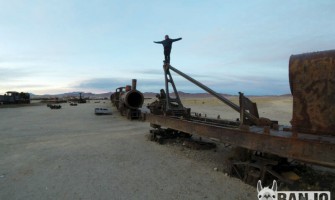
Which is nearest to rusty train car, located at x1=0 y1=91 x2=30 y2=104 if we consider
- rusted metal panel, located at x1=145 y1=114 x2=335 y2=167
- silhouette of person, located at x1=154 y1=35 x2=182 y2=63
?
silhouette of person, located at x1=154 y1=35 x2=182 y2=63

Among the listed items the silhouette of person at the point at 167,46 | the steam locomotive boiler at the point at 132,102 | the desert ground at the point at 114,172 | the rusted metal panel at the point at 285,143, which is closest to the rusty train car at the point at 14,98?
the steam locomotive boiler at the point at 132,102

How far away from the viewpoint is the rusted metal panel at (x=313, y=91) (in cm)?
400

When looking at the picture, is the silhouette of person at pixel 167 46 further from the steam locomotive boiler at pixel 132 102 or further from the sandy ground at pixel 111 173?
the steam locomotive boiler at pixel 132 102

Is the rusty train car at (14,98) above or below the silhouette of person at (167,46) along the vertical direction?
below

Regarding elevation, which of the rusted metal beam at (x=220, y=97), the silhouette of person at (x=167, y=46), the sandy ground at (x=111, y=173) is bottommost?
the sandy ground at (x=111, y=173)

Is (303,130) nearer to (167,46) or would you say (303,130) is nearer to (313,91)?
(313,91)

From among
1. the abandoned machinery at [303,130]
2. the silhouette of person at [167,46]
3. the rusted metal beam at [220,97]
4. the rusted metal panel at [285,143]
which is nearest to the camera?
the rusted metal panel at [285,143]

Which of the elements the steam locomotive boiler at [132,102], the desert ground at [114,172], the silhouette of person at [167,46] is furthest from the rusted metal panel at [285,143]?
the steam locomotive boiler at [132,102]

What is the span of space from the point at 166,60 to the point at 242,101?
393 cm

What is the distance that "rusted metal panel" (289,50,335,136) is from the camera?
4003 millimetres

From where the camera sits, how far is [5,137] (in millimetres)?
10367

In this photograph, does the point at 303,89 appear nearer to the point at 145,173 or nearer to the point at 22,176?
the point at 145,173

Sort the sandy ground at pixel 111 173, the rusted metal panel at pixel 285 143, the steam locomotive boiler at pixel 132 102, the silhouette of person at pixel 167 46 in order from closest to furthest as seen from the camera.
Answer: the rusted metal panel at pixel 285 143 < the sandy ground at pixel 111 173 < the silhouette of person at pixel 167 46 < the steam locomotive boiler at pixel 132 102

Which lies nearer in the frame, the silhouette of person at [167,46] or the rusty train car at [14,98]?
the silhouette of person at [167,46]
